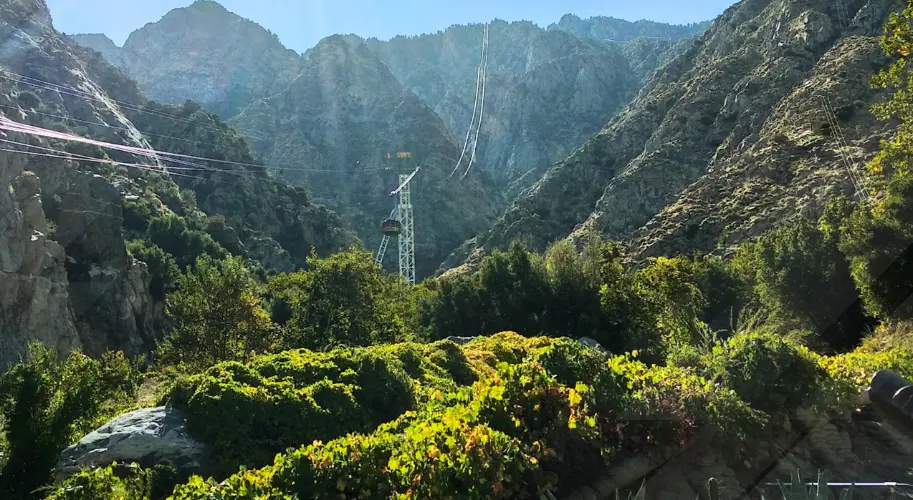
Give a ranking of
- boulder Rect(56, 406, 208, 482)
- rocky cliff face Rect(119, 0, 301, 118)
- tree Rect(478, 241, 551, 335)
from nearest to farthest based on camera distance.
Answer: boulder Rect(56, 406, 208, 482), tree Rect(478, 241, 551, 335), rocky cliff face Rect(119, 0, 301, 118)

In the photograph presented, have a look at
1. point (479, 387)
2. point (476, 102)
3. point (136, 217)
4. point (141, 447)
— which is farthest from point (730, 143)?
point (476, 102)

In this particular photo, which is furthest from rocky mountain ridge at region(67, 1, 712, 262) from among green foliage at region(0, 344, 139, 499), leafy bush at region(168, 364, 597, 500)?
leafy bush at region(168, 364, 597, 500)

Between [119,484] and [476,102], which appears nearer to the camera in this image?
[119,484]

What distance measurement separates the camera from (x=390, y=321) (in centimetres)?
2370

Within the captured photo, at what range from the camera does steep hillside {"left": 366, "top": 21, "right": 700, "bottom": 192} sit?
118 m

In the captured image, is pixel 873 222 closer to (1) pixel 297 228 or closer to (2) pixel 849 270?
(2) pixel 849 270

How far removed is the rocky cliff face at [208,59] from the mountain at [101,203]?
6097cm

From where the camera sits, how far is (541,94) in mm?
124375

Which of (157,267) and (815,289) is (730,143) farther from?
(157,267)

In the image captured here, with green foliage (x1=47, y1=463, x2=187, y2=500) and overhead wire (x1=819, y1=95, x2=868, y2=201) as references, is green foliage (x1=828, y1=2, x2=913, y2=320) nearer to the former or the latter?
overhead wire (x1=819, y1=95, x2=868, y2=201)

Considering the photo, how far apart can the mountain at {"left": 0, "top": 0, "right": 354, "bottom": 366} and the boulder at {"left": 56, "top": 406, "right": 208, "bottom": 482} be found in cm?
1561

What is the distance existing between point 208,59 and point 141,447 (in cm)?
17455

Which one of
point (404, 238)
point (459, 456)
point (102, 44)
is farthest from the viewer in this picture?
point (102, 44)

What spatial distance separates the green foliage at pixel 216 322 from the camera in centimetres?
1967
